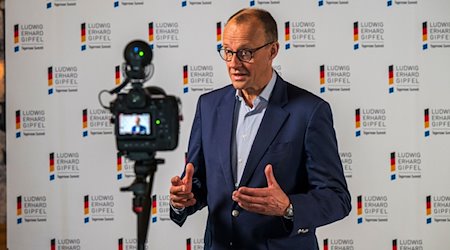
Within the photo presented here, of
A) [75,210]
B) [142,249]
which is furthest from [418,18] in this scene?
[142,249]

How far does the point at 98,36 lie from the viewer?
12.0ft

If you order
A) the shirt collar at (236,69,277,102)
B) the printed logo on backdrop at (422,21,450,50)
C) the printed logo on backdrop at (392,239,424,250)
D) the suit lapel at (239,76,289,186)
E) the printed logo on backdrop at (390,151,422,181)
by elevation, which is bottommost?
the printed logo on backdrop at (392,239,424,250)

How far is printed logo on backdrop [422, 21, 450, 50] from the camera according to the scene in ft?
11.6

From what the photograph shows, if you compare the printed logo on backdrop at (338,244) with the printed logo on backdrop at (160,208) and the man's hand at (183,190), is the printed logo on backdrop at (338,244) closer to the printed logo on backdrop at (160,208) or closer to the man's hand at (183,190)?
the printed logo on backdrop at (160,208)

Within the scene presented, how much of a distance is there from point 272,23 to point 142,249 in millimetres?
963

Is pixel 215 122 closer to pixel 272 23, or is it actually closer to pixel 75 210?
pixel 272 23

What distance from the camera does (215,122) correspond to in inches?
87.4

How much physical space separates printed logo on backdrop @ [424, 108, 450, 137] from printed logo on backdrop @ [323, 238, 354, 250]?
2.41ft

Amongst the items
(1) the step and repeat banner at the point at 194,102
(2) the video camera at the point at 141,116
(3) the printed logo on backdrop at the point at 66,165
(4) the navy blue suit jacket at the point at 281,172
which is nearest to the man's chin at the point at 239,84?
(4) the navy blue suit jacket at the point at 281,172

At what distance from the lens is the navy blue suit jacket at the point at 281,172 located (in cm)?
207

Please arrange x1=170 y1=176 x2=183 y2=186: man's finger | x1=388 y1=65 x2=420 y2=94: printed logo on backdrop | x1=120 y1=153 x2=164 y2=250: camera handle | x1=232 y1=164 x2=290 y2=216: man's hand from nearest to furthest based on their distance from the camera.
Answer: x1=120 y1=153 x2=164 y2=250: camera handle → x1=232 y1=164 x2=290 y2=216: man's hand → x1=170 y1=176 x2=183 y2=186: man's finger → x1=388 y1=65 x2=420 y2=94: printed logo on backdrop

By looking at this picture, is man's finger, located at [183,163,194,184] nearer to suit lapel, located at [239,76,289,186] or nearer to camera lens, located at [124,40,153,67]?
suit lapel, located at [239,76,289,186]

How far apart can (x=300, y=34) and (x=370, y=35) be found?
1.25 feet

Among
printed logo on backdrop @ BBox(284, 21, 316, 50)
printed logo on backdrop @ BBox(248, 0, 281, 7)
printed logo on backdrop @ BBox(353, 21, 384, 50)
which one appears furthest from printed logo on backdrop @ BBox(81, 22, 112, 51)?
printed logo on backdrop @ BBox(353, 21, 384, 50)
